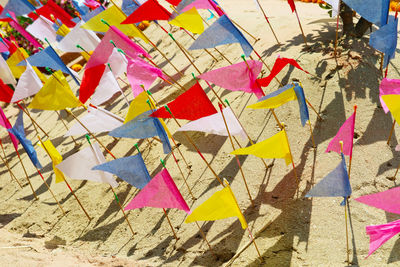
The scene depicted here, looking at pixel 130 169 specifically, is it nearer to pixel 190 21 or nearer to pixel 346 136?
pixel 346 136

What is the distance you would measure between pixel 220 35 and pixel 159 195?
1.82 metres

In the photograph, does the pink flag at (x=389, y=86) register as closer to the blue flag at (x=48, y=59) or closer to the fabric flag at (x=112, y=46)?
the fabric flag at (x=112, y=46)

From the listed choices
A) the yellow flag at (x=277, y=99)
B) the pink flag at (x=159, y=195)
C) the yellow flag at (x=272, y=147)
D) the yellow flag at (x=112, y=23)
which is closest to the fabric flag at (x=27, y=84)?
the yellow flag at (x=112, y=23)

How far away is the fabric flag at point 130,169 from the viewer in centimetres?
351

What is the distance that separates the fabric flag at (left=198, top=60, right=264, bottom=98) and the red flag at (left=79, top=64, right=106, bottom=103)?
1.69 meters

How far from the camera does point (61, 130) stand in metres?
6.21

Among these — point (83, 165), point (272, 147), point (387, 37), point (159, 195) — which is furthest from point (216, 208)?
point (387, 37)

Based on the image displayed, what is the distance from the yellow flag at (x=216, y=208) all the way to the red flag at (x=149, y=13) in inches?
107

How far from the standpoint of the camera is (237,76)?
383 cm

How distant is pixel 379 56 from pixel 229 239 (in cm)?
240

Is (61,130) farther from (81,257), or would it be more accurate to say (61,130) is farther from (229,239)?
(229,239)

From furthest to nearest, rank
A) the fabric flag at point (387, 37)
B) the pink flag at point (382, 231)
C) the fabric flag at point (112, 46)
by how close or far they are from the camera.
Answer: the fabric flag at point (112, 46) → the fabric flag at point (387, 37) → the pink flag at point (382, 231)

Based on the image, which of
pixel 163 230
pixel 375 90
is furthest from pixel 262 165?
pixel 375 90

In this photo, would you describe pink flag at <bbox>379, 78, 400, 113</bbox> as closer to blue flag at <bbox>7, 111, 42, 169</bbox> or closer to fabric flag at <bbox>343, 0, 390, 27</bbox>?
fabric flag at <bbox>343, 0, 390, 27</bbox>
